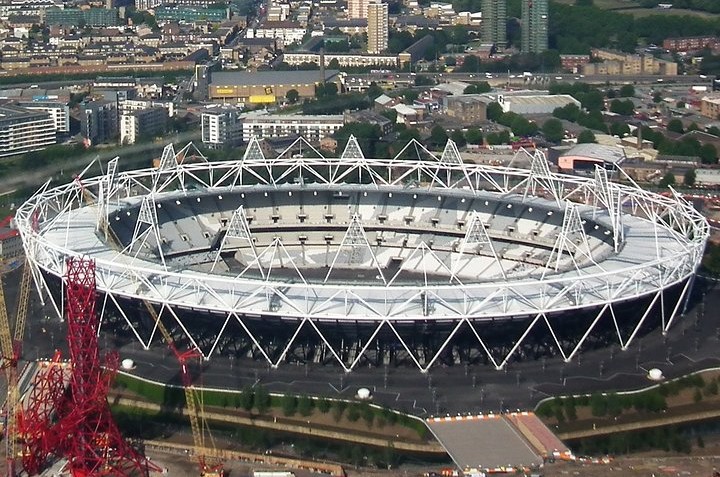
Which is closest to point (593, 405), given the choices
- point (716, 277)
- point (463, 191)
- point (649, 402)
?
point (649, 402)

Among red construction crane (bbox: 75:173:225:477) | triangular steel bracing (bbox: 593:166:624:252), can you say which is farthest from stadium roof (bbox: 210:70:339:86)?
red construction crane (bbox: 75:173:225:477)

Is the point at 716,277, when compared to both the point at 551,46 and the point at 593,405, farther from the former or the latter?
the point at 551,46

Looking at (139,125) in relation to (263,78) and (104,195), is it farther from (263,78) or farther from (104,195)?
(104,195)

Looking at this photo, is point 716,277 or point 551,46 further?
point 551,46

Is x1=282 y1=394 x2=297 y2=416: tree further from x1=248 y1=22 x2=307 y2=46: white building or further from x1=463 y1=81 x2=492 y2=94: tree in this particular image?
x1=248 y1=22 x2=307 y2=46: white building

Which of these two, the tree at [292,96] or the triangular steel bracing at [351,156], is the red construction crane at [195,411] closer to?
the triangular steel bracing at [351,156]

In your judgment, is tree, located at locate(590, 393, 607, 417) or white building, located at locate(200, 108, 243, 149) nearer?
tree, located at locate(590, 393, 607, 417)
